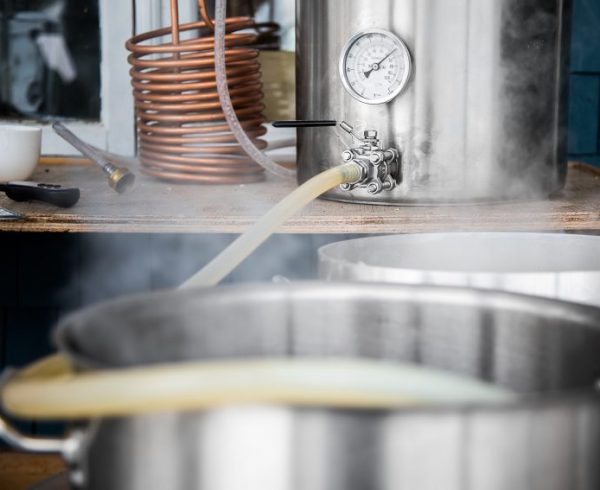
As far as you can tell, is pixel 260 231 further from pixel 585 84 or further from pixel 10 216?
pixel 585 84

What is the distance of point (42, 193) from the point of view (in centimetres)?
206

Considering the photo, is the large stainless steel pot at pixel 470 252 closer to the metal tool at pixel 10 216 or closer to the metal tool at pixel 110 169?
the metal tool at pixel 10 216

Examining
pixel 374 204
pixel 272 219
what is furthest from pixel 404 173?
pixel 272 219

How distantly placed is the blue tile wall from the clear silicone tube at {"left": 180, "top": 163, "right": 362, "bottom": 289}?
45.0 inches

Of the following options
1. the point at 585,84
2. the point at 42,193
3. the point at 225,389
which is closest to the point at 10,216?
the point at 42,193

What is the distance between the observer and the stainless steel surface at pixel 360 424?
572 millimetres

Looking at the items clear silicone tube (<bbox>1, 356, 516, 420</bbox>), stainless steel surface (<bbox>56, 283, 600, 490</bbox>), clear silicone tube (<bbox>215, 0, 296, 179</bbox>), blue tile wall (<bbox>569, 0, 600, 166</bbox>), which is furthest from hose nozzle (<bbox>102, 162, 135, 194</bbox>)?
clear silicone tube (<bbox>1, 356, 516, 420</bbox>)

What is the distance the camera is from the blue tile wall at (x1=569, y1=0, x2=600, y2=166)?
2.73 m

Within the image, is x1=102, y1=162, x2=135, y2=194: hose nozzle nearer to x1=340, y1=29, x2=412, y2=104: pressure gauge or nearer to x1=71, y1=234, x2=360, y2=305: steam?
x1=71, y1=234, x2=360, y2=305: steam

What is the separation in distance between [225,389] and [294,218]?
140cm

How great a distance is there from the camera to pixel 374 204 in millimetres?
2059

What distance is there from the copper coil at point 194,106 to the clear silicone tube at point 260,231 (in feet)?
1.59

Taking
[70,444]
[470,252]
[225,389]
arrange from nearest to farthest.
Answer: [225,389]
[70,444]
[470,252]

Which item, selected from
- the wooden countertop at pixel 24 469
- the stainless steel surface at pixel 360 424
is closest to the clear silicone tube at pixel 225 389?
the stainless steel surface at pixel 360 424
